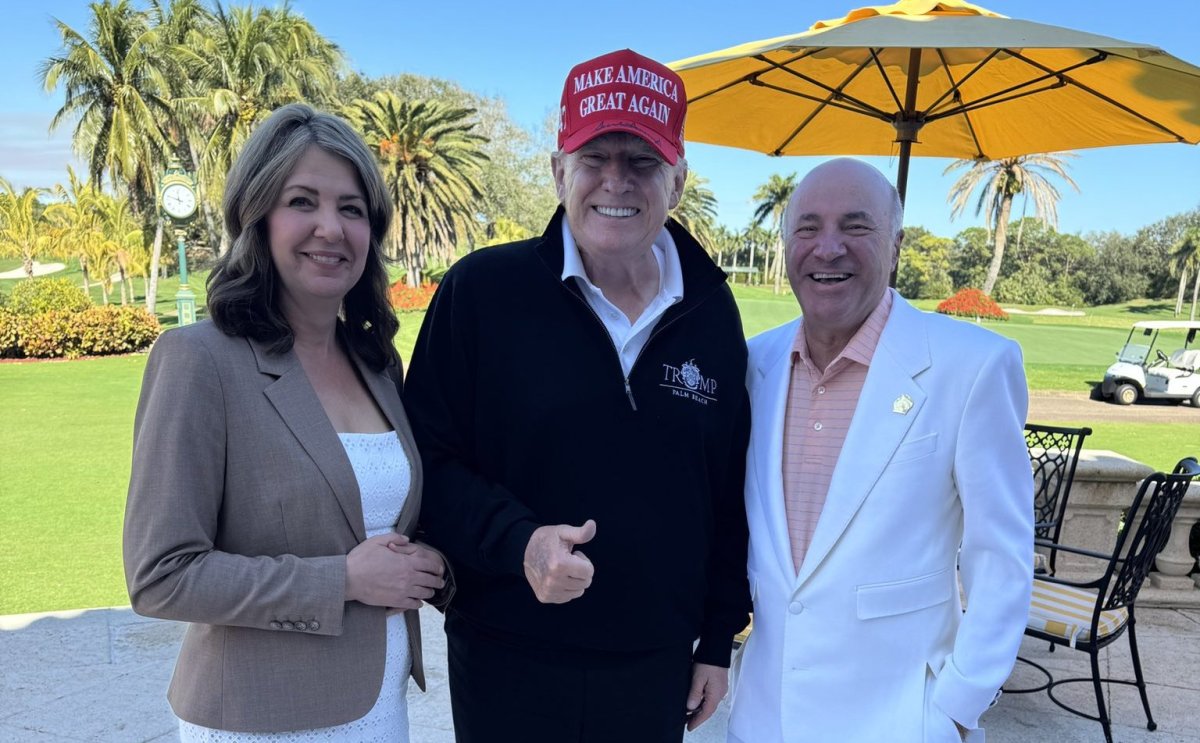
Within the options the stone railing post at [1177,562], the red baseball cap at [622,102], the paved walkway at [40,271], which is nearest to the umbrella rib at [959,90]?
the stone railing post at [1177,562]

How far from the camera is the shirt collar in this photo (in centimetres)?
181

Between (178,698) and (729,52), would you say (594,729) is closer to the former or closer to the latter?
(178,698)

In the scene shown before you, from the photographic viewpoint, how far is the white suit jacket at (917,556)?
5.34 ft

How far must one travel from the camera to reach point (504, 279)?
183cm

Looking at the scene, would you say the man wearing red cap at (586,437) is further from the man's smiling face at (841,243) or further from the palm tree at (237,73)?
the palm tree at (237,73)

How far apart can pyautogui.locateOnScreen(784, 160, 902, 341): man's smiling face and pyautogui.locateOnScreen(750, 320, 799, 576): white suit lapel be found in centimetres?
19

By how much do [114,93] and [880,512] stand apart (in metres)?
36.1

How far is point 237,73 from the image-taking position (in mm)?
31438

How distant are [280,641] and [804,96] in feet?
14.4

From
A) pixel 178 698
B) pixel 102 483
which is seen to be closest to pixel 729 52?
pixel 178 698

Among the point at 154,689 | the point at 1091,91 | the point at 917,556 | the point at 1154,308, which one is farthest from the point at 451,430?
the point at 1154,308

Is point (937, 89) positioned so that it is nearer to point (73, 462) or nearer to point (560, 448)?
point (560, 448)

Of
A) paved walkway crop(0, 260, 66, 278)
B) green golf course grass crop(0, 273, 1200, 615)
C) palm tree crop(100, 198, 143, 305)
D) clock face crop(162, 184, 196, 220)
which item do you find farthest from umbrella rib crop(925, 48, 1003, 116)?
paved walkway crop(0, 260, 66, 278)

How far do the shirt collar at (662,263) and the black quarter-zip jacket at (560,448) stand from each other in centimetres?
3
